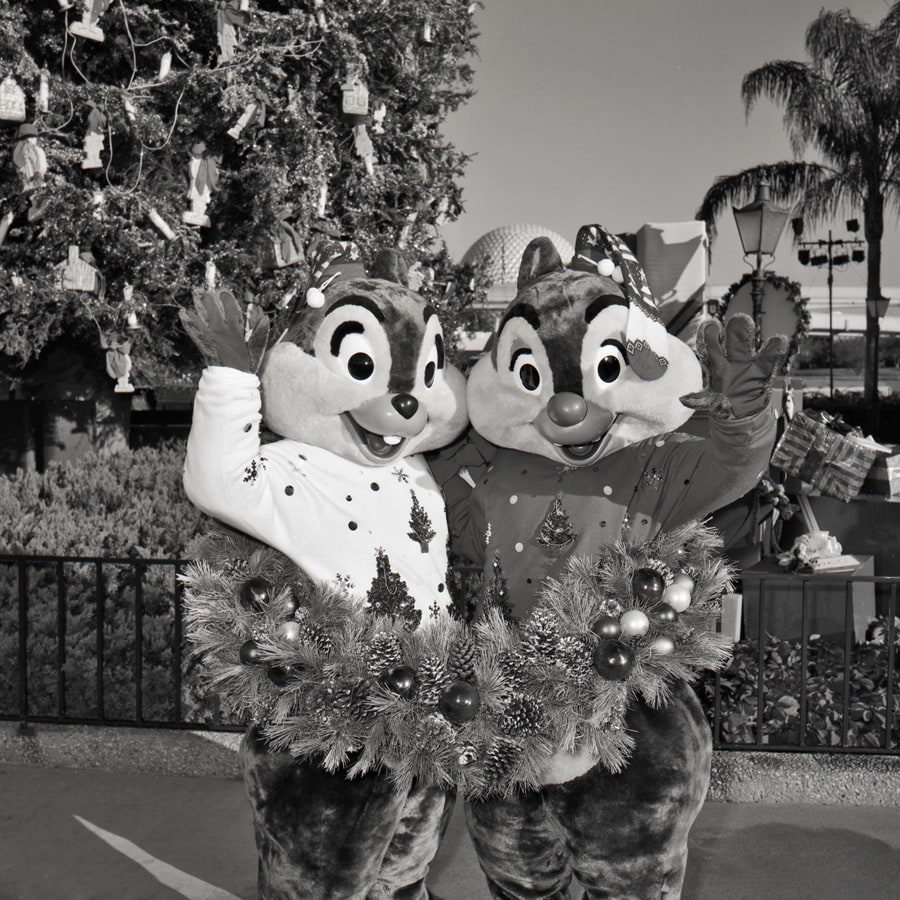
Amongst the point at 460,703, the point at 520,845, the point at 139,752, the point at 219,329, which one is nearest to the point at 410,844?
the point at 520,845

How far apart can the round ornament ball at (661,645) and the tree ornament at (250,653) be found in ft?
3.08

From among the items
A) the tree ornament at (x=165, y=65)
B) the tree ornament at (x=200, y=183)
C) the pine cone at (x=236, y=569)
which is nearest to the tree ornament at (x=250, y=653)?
the pine cone at (x=236, y=569)

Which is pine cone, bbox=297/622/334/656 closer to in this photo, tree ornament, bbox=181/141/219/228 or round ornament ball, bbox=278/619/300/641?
round ornament ball, bbox=278/619/300/641

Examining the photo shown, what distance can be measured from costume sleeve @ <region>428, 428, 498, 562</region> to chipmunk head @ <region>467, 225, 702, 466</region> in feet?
0.79

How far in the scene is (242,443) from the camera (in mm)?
2449

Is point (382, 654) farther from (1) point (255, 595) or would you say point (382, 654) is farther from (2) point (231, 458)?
(2) point (231, 458)

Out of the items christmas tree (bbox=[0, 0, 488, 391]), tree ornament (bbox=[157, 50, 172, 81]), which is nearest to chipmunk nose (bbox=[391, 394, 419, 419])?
christmas tree (bbox=[0, 0, 488, 391])

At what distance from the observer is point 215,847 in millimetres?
3885

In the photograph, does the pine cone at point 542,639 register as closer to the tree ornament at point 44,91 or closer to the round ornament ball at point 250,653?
the round ornament ball at point 250,653

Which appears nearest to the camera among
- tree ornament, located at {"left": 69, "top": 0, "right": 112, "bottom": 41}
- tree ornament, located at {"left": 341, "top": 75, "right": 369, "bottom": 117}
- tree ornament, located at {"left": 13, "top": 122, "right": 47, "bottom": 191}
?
tree ornament, located at {"left": 69, "top": 0, "right": 112, "bottom": 41}

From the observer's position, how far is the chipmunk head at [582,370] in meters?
2.57

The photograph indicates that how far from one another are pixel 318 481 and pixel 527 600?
0.63 metres

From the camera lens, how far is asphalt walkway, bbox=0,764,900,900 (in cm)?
357

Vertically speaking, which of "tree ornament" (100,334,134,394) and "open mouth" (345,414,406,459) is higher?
"tree ornament" (100,334,134,394)
